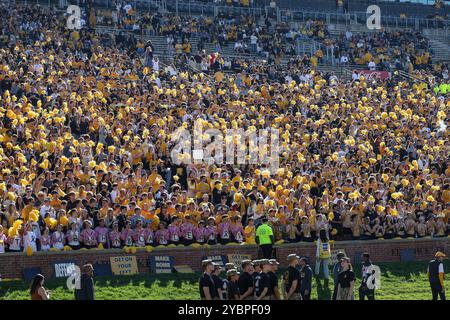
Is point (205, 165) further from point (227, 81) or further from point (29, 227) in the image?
point (227, 81)

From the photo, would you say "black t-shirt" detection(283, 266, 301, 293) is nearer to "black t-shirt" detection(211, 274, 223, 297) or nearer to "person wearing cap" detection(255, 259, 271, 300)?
"person wearing cap" detection(255, 259, 271, 300)

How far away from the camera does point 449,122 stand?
36.5m

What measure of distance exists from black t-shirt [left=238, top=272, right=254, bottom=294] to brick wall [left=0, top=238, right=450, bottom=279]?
6126 mm

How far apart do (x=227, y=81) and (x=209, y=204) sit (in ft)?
41.7

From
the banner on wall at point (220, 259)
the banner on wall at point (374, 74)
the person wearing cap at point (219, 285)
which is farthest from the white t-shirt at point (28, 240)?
the banner on wall at point (374, 74)

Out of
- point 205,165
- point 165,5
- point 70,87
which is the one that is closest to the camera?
point 205,165

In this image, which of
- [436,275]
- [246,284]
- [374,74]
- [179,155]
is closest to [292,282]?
[246,284]

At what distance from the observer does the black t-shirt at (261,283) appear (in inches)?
662

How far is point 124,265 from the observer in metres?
22.6

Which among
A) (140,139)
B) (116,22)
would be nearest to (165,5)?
(116,22)

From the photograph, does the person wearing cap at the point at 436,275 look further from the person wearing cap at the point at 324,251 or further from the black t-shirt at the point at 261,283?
the black t-shirt at the point at 261,283

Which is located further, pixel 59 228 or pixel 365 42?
pixel 365 42

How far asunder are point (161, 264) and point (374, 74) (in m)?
21.8

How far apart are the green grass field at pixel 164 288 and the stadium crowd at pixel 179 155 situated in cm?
101
